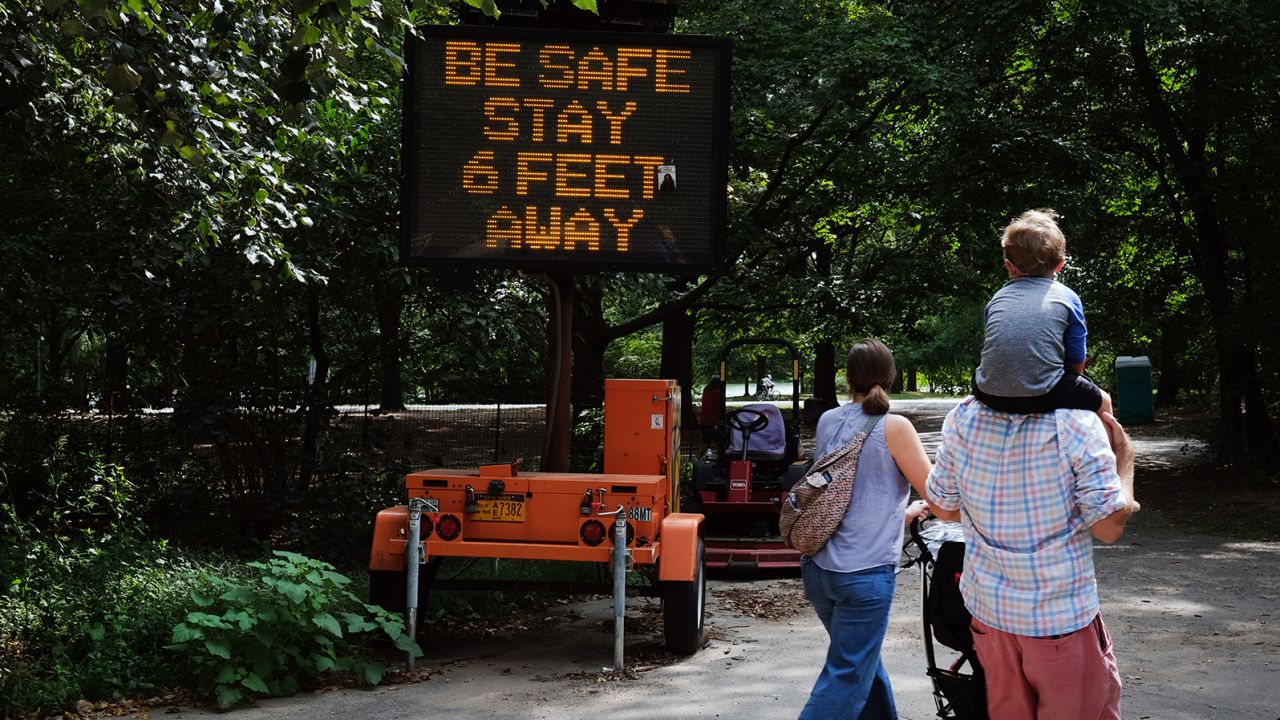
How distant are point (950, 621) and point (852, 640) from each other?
1.93 feet

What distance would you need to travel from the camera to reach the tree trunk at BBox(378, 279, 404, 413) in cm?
1135

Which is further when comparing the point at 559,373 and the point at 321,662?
the point at 559,373

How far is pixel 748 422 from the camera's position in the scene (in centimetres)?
1238

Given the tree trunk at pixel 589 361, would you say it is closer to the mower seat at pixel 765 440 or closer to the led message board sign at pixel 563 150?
the mower seat at pixel 765 440

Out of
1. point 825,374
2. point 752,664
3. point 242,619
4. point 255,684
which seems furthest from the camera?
point 825,374

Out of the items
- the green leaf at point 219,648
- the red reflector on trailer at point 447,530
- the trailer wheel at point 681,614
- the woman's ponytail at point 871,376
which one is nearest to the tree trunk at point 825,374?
the trailer wheel at point 681,614

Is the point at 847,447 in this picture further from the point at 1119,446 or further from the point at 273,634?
the point at 273,634

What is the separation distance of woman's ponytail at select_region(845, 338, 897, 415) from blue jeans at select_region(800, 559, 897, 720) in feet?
2.01

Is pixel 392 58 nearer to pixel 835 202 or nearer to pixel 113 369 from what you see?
pixel 113 369

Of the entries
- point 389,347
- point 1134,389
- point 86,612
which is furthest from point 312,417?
point 1134,389

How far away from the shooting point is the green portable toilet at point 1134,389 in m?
30.4

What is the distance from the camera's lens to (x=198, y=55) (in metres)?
7.32

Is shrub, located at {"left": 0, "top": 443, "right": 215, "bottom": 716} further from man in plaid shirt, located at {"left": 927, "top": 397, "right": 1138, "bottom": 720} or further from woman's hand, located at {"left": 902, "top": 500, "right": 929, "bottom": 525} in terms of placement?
man in plaid shirt, located at {"left": 927, "top": 397, "right": 1138, "bottom": 720}

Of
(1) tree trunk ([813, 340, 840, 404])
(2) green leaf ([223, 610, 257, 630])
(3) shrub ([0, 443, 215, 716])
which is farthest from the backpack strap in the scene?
(1) tree trunk ([813, 340, 840, 404])
